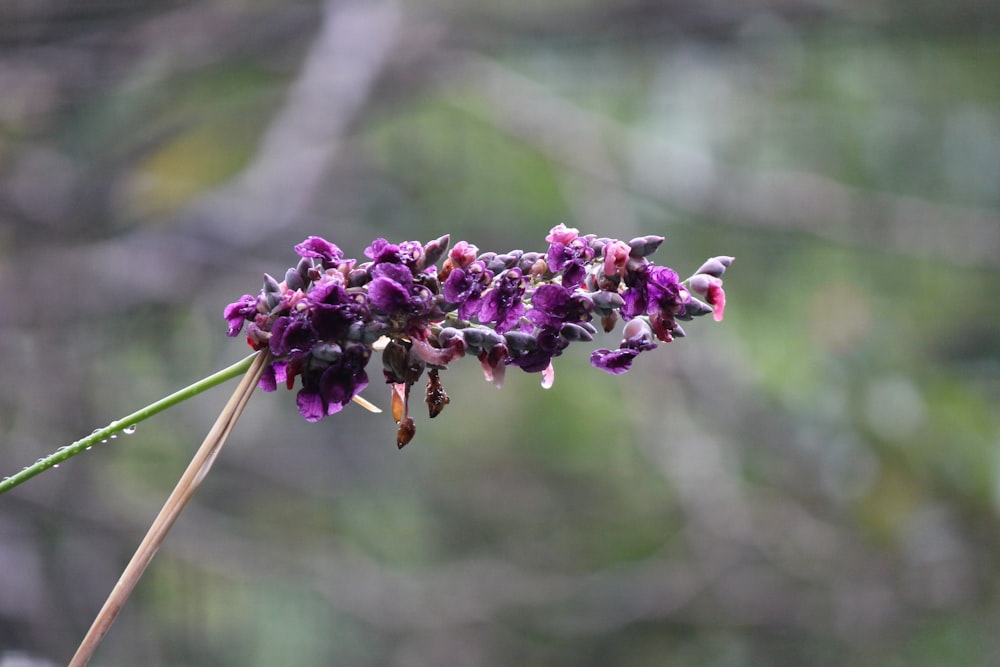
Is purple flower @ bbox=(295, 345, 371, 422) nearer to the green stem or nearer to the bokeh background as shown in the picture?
the green stem

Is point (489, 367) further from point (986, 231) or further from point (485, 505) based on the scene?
point (485, 505)

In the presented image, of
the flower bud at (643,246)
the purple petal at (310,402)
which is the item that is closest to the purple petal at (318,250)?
the purple petal at (310,402)

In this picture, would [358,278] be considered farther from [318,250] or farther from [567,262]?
[567,262]

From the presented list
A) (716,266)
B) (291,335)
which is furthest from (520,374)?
(291,335)

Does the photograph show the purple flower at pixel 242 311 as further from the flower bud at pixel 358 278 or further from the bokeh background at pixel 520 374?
the bokeh background at pixel 520 374

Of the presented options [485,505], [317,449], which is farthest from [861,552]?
[317,449]

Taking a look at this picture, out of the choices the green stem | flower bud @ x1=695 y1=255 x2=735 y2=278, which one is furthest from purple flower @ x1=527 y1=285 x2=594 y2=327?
the green stem
